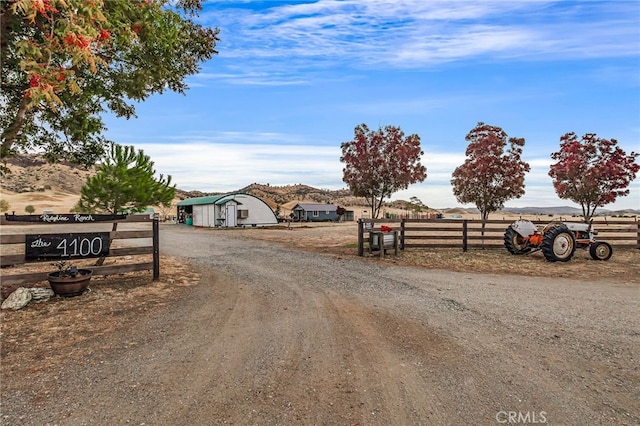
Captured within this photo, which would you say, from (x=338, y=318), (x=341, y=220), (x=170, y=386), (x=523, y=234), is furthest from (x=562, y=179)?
(x=341, y=220)

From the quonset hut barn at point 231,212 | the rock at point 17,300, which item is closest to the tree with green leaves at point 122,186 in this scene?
the rock at point 17,300

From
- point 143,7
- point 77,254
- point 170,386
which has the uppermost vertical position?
point 143,7

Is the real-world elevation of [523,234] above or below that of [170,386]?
above

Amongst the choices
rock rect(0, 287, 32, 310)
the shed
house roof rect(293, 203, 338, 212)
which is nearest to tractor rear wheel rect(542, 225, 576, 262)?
rock rect(0, 287, 32, 310)

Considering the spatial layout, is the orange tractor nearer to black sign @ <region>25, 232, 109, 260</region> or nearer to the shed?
black sign @ <region>25, 232, 109, 260</region>

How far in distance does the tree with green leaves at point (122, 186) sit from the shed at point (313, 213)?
3771cm

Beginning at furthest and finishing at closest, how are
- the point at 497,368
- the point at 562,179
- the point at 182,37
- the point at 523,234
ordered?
the point at 562,179 → the point at 523,234 → the point at 182,37 → the point at 497,368

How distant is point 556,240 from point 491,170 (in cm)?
531

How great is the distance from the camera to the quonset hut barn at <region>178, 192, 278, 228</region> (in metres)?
34.7

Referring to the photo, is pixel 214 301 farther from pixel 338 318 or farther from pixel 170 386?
pixel 170 386

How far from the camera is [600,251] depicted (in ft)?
42.0

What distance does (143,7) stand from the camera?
639cm

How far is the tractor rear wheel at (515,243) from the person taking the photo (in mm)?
13531

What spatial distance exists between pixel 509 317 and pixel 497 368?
232 centimetres
